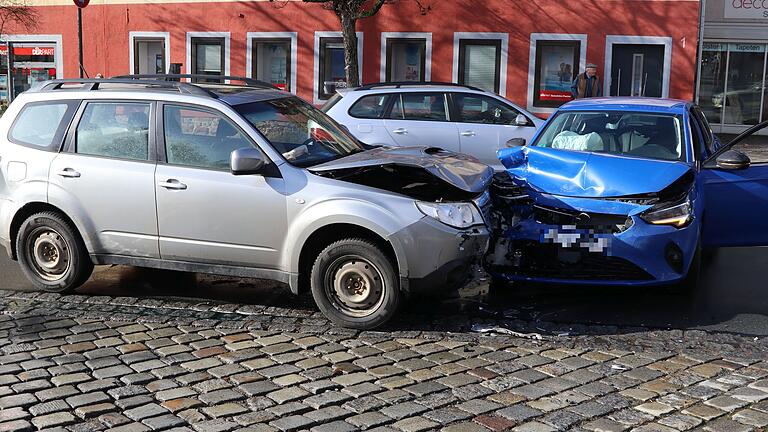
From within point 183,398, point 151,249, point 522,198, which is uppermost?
point 522,198

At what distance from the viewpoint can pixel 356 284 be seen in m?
6.58

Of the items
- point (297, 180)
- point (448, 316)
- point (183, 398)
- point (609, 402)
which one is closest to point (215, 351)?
point (183, 398)

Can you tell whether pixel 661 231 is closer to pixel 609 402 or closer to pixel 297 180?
pixel 609 402

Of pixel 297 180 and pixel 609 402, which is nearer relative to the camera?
pixel 609 402

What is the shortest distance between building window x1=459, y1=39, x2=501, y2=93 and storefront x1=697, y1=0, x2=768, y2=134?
20.2 ft

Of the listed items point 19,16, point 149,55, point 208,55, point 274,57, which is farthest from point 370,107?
point 19,16

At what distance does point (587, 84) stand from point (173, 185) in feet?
47.3

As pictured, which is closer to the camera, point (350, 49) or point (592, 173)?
point (592, 173)

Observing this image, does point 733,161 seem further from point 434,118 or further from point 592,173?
point 434,118

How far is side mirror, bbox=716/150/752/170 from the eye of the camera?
25.3 feet

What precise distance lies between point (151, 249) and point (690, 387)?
165 inches

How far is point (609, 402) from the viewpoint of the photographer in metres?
5.12

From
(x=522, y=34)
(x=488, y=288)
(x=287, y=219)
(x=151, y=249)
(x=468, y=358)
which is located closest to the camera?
(x=468, y=358)

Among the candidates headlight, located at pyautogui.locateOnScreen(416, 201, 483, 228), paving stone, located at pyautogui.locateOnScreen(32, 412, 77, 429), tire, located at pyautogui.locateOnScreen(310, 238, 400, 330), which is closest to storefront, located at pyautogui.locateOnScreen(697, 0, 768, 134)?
headlight, located at pyautogui.locateOnScreen(416, 201, 483, 228)
